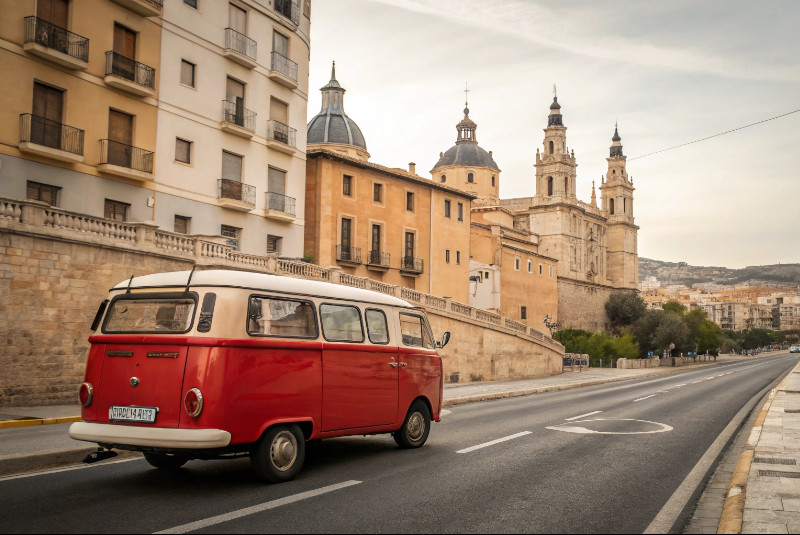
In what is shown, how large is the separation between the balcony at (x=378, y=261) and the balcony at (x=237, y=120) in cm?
1217

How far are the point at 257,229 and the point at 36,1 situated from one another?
1247 centimetres

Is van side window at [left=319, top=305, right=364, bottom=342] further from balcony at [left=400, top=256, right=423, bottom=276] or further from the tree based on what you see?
the tree

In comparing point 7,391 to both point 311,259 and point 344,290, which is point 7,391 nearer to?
point 344,290

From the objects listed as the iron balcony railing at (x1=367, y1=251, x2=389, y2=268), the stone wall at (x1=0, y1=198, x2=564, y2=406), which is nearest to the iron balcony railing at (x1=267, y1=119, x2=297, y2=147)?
the stone wall at (x1=0, y1=198, x2=564, y2=406)

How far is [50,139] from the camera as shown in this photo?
22.1 m

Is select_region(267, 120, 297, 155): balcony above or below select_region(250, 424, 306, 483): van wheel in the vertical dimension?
above

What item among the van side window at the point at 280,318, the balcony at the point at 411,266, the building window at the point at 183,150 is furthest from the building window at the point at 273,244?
the van side window at the point at 280,318

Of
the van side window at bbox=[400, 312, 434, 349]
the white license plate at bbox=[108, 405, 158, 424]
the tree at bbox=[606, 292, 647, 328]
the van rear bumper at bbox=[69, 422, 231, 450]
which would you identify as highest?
the tree at bbox=[606, 292, 647, 328]

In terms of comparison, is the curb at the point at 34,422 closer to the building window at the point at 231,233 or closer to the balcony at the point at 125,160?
the balcony at the point at 125,160

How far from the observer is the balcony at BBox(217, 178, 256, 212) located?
28.7 metres

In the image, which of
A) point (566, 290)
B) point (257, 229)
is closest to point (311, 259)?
point (257, 229)

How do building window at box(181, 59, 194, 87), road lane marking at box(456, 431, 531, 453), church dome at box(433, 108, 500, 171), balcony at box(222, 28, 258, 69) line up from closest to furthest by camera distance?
road lane marking at box(456, 431, 531, 453) → building window at box(181, 59, 194, 87) → balcony at box(222, 28, 258, 69) → church dome at box(433, 108, 500, 171)

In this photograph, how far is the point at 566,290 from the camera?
3501 inches

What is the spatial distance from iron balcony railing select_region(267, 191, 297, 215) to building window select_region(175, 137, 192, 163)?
4.62 m
